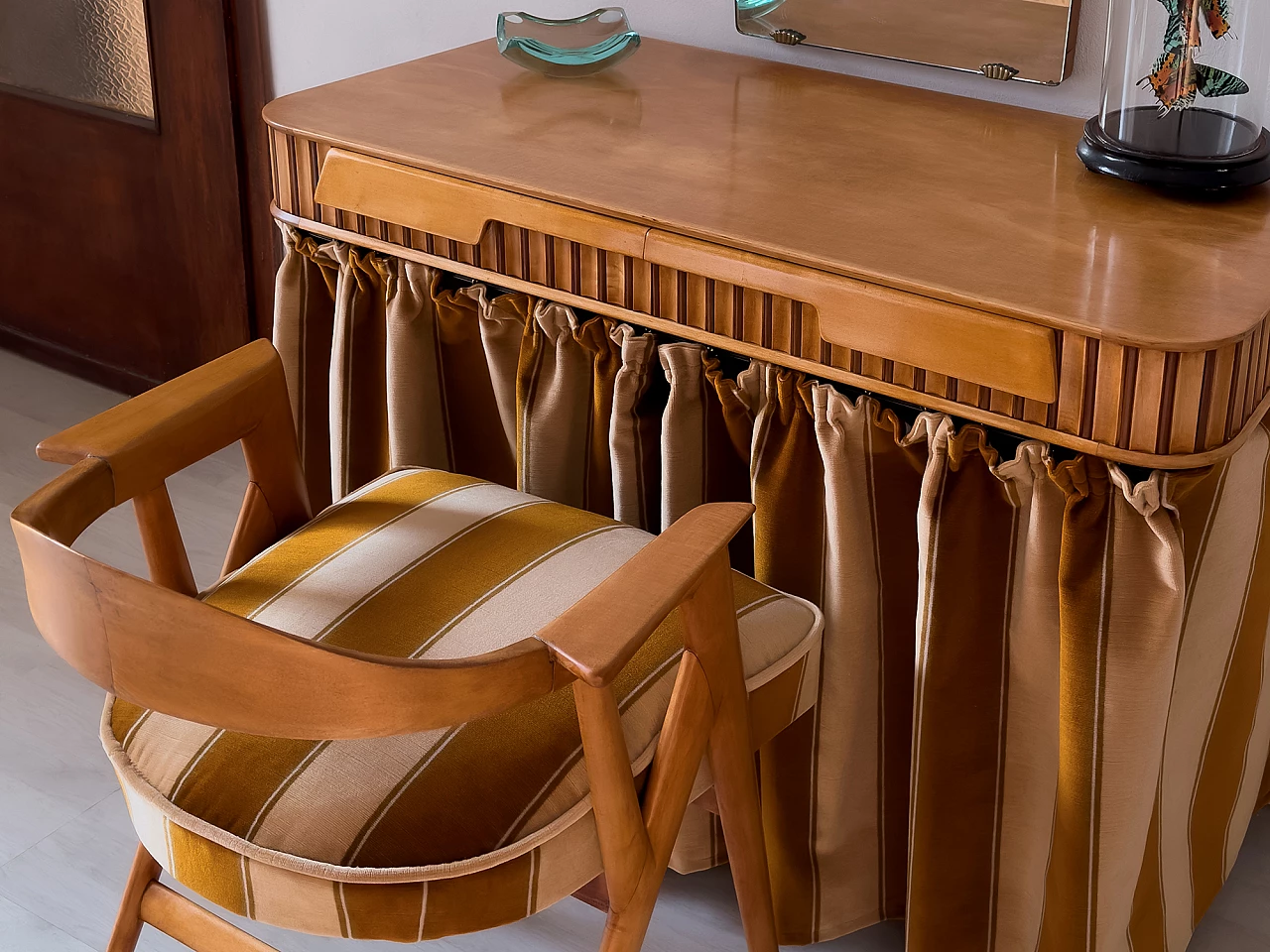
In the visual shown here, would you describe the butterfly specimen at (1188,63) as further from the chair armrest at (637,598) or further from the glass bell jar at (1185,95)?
the chair armrest at (637,598)

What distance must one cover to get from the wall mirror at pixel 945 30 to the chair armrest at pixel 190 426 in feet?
2.61

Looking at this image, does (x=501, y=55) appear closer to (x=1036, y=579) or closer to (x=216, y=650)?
(x=1036, y=579)

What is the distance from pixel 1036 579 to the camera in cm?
116

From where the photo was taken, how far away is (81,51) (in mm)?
2389

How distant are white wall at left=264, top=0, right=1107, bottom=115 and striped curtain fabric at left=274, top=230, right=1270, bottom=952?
0.51 meters

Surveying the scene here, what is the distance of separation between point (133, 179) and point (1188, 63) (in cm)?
188

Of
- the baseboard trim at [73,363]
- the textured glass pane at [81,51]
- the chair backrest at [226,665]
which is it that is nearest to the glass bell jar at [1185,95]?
the chair backrest at [226,665]

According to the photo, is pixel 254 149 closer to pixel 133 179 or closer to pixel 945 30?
pixel 133 179

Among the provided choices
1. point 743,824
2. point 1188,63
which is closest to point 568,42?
point 1188,63

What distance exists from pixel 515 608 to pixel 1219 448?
1.94 feet

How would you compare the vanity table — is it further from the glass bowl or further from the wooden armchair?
the wooden armchair

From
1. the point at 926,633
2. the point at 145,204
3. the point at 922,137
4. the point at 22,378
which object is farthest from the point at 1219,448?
the point at 22,378

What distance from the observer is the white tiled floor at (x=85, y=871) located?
1.52 meters

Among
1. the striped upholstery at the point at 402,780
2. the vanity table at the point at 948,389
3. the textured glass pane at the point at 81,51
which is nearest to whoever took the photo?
the striped upholstery at the point at 402,780
